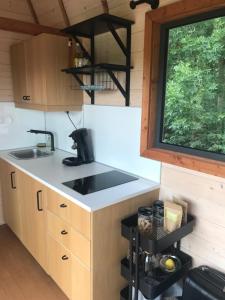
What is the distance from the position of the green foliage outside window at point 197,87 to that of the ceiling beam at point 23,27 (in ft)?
4.27

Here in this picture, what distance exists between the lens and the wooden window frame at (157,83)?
1.43 m

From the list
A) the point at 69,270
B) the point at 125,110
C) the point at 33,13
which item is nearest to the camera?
the point at 69,270

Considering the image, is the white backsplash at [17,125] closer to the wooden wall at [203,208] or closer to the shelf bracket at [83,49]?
the shelf bracket at [83,49]

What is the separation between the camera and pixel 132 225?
60.5 inches

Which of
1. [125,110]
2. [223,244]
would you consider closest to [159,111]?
[125,110]

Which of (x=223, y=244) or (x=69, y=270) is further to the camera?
(x=69, y=270)

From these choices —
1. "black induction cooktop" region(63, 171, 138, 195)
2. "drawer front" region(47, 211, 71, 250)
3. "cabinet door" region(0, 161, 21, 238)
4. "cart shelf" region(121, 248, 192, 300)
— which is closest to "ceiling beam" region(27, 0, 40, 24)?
"cabinet door" region(0, 161, 21, 238)

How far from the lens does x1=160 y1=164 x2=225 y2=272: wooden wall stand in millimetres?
1509

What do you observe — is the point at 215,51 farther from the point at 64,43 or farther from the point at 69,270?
the point at 69,270

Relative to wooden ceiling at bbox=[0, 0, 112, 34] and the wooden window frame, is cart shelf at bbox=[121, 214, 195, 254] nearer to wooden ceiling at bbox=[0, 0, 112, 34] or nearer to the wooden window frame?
the wooden window frame

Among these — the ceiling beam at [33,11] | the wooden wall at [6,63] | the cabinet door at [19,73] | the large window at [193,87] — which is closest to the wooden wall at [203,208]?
the large window at [193,87]

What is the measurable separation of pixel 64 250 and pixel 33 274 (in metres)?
0.67

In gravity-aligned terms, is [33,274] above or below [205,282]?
below

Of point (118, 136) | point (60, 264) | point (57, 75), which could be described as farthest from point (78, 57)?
point (60, 264)
